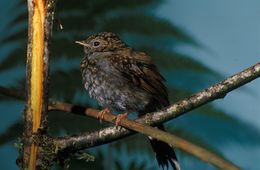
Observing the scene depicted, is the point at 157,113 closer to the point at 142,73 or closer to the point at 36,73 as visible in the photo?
the point at 36,73

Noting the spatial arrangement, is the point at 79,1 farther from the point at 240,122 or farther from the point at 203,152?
the point at 203,152

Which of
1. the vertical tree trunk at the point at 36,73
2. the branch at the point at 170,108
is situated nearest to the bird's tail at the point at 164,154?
the branch at the point at 170,108

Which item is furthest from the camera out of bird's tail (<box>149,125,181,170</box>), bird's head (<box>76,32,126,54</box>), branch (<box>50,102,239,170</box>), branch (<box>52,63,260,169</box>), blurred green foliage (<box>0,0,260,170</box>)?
blurred green foliage (<box>0,0,260,170</box>)

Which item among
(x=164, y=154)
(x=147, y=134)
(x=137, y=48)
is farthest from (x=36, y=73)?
(x=137, y=48)

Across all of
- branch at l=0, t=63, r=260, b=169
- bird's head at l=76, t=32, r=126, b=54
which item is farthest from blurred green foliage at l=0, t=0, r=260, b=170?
branch at l=0, t=63, r=260, b=169

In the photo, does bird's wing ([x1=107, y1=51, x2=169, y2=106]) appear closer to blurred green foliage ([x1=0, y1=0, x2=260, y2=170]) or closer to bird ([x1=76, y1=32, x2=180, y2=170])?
bird ([x1=76, y1=32, x2=180, y2=170])

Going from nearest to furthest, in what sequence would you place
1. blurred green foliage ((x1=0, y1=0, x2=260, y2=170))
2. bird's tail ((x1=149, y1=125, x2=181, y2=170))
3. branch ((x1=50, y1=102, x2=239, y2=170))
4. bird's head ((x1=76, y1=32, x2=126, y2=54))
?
branch ((x1=50, y1=102, x2=239, y2=170)), bird's tail ((x1=149, y1=125, x2=181, y2=170)), bird's head ((x1=76, y1=32, x2=126, y2=54)), blurred green foliage ((x1=0, y1=0, x2=260, y2=170))
